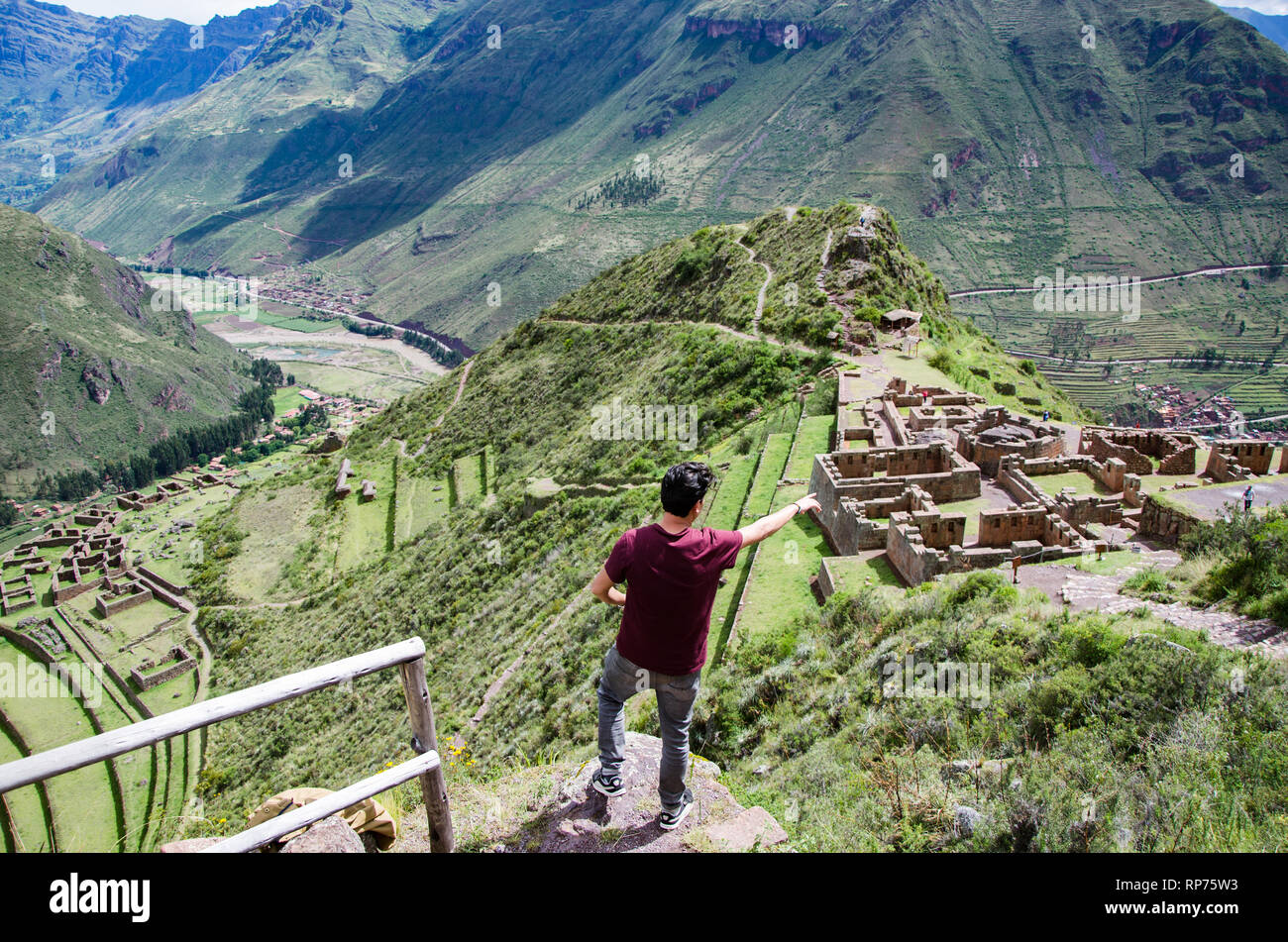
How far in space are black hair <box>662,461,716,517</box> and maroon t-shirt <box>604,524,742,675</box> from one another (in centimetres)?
20

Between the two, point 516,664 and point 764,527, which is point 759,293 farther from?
point 764,527

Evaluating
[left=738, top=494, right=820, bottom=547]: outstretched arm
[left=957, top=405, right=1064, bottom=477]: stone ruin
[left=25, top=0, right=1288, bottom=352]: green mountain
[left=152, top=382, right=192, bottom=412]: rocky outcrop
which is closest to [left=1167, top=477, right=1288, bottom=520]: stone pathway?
[left=957, top=405, right=1064, bottom=477]: stone ruin

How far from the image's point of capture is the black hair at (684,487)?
522cm

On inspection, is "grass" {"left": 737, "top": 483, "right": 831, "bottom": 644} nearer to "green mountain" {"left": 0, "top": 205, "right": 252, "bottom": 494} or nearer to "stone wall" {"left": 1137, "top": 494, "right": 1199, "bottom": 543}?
"stone wall" {"left": 1137, "top": 494, "right": 1199, "bottom": 543}

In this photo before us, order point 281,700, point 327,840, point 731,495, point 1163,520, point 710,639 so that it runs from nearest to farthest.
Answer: point 281,700 → point 327,840 → point 1163,520 → point 710,639 → point 731,495

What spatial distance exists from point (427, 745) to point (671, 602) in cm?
191

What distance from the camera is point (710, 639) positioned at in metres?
15.5

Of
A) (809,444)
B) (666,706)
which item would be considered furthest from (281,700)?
(809,444)

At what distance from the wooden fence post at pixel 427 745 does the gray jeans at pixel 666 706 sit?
1.28 metres

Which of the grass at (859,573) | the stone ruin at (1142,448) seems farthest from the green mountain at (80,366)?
the stone ruin at (1142,448)

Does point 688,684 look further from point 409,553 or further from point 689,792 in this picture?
point 409,553

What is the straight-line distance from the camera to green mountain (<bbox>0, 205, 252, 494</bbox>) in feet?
386

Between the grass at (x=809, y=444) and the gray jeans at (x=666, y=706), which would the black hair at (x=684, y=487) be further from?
the grass at (x=809, y=444)
